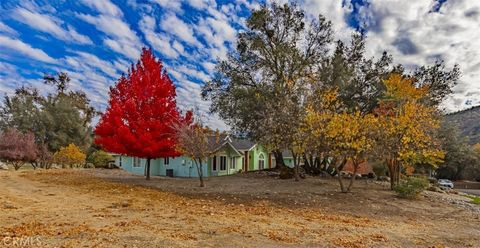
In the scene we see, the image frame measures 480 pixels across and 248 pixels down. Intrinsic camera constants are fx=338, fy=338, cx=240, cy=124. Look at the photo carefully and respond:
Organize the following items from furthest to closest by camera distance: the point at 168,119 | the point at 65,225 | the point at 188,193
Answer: the point at 168,119, the point at 188,193, the point at 65,225

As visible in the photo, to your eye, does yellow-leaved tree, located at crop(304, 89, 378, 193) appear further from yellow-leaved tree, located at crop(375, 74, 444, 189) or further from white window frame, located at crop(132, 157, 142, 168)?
white window frame, located at crop(132, 157, 142, 168)

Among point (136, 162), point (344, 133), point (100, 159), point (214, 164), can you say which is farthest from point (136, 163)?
point (344, 133)

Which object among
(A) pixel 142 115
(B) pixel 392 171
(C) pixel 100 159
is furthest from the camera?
(C) pixel 100 159

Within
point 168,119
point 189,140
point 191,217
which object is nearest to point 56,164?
point 168,119

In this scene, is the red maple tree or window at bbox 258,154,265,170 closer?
the red maple tree

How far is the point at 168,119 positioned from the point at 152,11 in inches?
222

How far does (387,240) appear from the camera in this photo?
7.42 meters

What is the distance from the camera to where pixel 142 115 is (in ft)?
59.2

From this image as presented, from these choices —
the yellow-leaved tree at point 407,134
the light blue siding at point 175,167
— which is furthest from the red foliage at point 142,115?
the light blue siding at point 175,167

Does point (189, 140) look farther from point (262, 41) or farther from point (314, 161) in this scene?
point (314, 161)

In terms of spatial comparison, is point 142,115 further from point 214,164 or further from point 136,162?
point 136,162

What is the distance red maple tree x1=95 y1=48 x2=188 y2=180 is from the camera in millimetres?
17766

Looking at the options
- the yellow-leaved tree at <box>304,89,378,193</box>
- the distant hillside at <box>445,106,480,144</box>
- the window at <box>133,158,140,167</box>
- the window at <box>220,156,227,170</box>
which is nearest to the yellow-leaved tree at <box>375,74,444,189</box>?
the yellow-leaved tree at <box>304,89,378,193</box>

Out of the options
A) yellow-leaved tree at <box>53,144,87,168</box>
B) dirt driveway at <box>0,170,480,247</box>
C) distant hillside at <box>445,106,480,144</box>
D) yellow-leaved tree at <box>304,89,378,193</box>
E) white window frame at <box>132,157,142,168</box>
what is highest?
distant hillside at <box>445,106,480,144</box>
